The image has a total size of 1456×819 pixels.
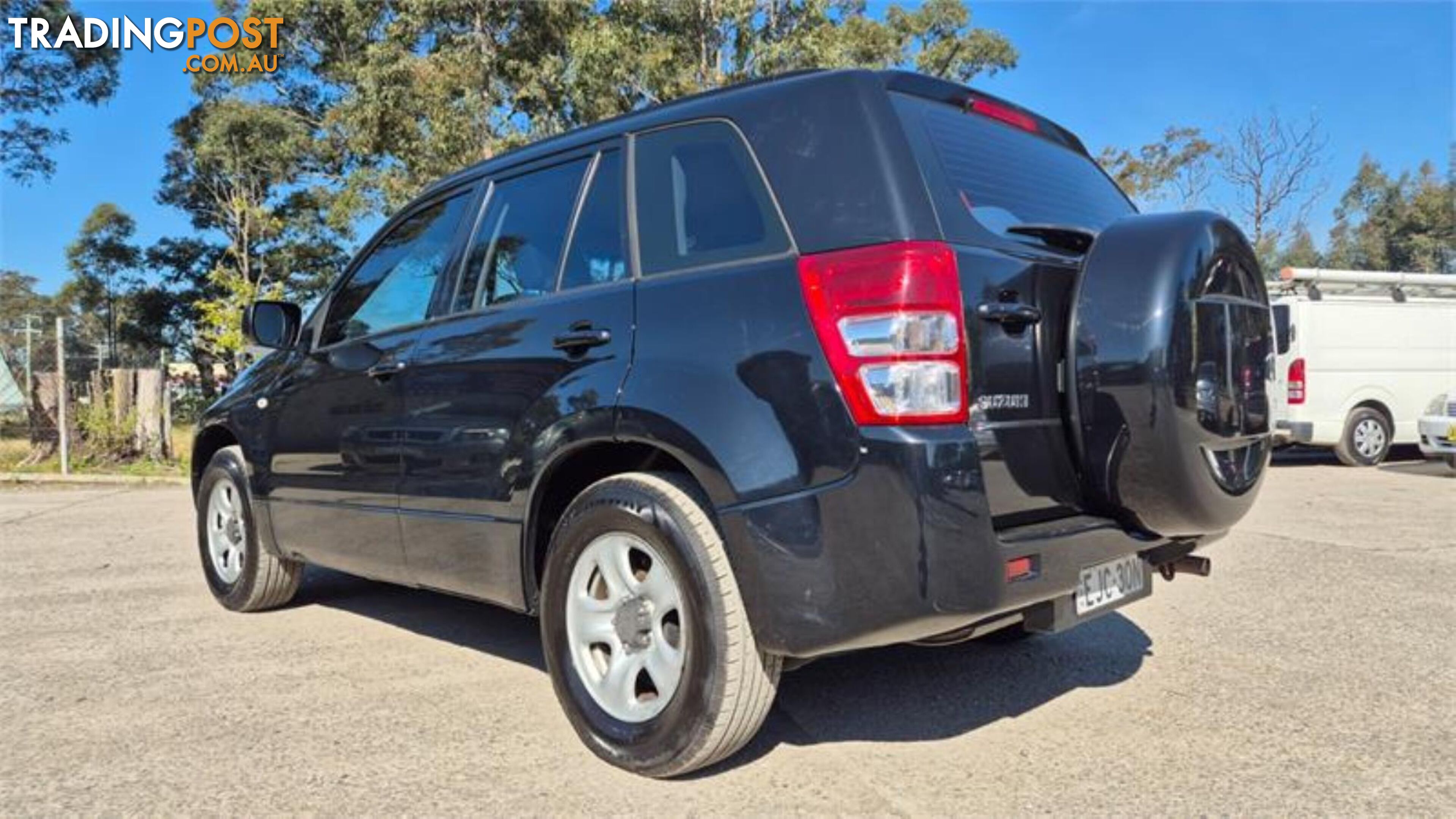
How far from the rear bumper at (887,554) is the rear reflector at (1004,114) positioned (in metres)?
1.23

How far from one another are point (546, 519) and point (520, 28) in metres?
16.6

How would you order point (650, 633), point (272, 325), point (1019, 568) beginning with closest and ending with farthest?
point (1019, 568)
point (650, 633)
point (272, 325)

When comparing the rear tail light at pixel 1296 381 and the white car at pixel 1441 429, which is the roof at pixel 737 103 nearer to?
the rear tail light at pixel 1296 381

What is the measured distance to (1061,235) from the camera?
2.81 meters

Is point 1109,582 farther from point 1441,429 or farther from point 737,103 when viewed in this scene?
point 1441,429

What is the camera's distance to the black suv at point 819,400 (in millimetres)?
2285

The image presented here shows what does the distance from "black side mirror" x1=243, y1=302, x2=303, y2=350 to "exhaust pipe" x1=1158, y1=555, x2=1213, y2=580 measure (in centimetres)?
367

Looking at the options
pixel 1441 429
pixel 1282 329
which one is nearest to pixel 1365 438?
pixel 1441 429

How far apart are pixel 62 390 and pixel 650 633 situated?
39.3ft

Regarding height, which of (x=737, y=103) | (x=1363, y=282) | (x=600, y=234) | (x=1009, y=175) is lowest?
(x=600, y=234)

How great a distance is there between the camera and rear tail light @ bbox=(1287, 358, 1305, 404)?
11.9 metres

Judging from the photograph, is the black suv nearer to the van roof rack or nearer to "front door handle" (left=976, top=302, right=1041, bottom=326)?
"front door handle" (left=976, top=302, right=1041, bottom=326)

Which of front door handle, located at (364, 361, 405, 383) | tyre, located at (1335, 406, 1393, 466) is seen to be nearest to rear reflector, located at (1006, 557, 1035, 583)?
front door handle, located at (364, 361, 405, 383)

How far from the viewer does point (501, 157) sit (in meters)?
3.62
